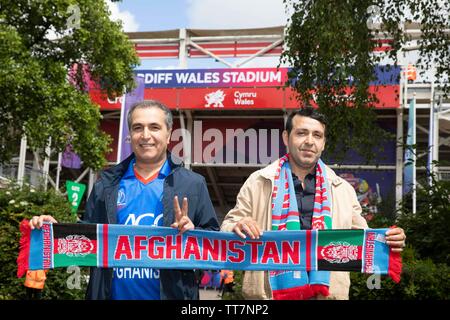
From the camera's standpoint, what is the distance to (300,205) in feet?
11.8

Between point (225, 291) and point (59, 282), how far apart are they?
2669 millimetres

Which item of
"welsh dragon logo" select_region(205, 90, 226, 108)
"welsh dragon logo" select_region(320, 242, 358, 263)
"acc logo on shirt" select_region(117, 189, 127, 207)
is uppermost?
"welsh dragon logo" select_region(205, 90, 226, 108)

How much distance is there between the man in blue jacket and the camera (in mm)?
3328

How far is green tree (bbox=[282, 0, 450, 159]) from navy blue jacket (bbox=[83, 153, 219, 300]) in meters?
5.09

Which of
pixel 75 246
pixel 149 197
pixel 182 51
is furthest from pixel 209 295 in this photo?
pixel 182 51

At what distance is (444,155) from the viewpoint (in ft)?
85.2

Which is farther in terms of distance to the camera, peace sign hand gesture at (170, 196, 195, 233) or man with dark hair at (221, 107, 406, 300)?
man with dark hair at (221, 107, 406, 300)

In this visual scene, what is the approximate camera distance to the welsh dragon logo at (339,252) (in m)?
3.56

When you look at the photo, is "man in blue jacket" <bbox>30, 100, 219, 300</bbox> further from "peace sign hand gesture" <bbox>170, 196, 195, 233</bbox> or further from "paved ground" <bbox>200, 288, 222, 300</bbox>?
"paved ground" <bbox>200, 288, 222, 300</bbox>

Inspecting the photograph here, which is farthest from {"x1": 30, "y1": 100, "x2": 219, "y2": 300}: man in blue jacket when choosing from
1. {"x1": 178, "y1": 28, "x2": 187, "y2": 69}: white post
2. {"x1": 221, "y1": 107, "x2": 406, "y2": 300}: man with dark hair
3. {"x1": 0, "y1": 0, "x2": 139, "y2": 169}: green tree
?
{"x1": 178, "y1": 28, "x2": 187, "y2": 69}: white post

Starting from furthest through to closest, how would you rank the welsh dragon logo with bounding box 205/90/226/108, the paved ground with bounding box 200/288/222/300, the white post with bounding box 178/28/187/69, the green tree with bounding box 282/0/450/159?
1. the white post with bounding box 178/28/187/69
2. the welsh dragon logo with bounding box 205/90/226/108
3. the paved ground with bounding box 200/288/222/300
4. the green tree with bounding box 282/0/450/159

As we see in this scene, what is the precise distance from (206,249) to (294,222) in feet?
1.84

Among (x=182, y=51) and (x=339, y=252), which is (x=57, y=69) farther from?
(x=339, y=252)

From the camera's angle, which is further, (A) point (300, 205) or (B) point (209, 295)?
(B) point (209, 295)
